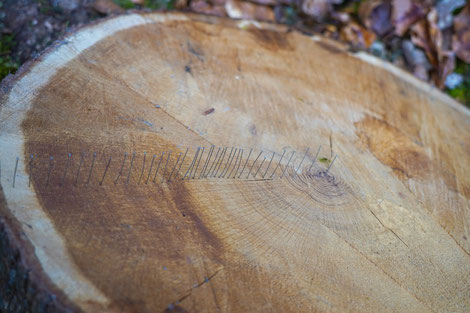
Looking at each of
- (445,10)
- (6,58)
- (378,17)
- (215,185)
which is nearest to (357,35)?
(378,17)

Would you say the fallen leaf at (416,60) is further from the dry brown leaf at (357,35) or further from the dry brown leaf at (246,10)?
the dry brown leaf at (246,10)

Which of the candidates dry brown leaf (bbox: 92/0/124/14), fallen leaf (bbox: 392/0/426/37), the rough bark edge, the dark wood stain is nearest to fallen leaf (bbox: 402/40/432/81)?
fallen leaf (bbox: 392/0/426/37)

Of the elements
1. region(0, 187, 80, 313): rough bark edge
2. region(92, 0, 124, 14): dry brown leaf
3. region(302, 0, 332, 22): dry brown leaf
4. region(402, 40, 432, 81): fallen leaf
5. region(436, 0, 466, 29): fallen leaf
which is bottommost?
region(0, 187, 80, 313): rough bark edge

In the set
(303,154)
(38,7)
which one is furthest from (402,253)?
(38,7)

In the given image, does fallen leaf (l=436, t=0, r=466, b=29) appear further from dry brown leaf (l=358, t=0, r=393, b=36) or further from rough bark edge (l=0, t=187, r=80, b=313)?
rough bark edge (l=0, t=187, r=80, b=313)

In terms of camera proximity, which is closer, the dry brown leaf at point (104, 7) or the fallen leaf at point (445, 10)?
the dry brown leaf at point (104, 7)

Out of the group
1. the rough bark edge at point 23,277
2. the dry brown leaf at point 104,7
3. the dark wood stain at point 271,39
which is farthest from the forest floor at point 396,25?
the rough bark edge at point 23,277

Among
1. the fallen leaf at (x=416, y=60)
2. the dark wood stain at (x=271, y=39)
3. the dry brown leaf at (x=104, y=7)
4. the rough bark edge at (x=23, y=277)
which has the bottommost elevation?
the rough bark edge at (x=23, y=277)

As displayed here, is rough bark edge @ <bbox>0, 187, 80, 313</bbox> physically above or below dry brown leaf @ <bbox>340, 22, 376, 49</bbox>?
below
